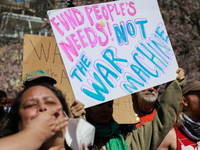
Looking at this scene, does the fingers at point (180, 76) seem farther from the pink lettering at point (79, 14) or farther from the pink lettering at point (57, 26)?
the pink lettering at point (57, 26)

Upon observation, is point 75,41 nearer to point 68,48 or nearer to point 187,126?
point 68,48

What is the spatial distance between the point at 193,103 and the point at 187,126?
249mm

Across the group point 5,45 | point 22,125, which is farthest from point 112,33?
point 5,45

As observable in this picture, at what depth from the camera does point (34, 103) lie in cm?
132

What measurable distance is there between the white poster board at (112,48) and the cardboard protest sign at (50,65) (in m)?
0.72

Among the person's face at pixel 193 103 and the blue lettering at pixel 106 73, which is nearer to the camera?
the blue lettering at pixel 106 73

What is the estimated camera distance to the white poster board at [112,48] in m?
1.80

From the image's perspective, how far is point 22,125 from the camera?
129 cm

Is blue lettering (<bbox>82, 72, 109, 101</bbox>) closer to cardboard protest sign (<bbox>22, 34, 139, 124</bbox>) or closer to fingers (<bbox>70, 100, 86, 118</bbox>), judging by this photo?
fingers (<bbox>70, 100, 86, 118</bbox>)

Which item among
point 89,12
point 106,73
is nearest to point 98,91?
point 106,73

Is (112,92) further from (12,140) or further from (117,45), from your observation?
(12,140)

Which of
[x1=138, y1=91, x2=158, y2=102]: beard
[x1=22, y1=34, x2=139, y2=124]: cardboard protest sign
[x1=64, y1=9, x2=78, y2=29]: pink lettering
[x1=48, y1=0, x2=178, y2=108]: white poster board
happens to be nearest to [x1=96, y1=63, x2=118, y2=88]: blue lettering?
[x1=48, y1=0, x2=178, y2=108]: white poster board

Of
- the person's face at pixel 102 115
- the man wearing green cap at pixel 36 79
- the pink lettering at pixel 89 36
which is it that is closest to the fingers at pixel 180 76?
the person's face at pixel 102 115

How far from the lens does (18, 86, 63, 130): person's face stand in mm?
1270
